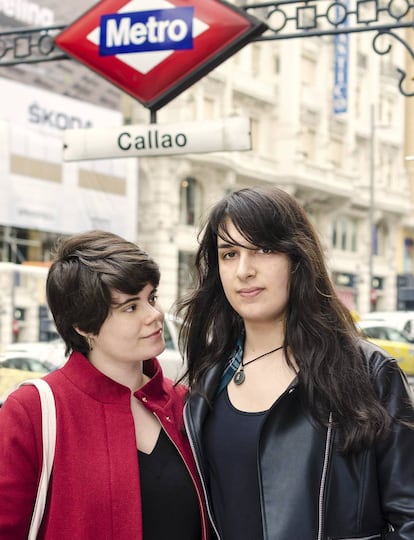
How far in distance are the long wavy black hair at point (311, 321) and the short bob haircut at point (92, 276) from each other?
0.25 metres

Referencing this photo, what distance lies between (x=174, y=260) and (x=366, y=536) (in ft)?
81.4

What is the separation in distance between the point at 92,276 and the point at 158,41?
2.86m

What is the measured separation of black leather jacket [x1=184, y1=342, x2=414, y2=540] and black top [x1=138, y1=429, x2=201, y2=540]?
226mm

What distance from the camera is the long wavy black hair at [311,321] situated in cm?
207

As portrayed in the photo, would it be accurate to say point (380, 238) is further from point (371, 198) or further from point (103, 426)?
point (103, 426)

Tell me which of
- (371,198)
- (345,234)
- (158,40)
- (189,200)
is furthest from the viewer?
(345,234)

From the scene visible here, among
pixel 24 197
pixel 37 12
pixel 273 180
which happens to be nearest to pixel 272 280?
pixel 24 197

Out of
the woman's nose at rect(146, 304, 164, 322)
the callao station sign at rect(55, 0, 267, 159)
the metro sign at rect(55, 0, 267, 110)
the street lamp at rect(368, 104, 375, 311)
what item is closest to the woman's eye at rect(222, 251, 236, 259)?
the woman's nose at rect(146, 304, 164, 322)

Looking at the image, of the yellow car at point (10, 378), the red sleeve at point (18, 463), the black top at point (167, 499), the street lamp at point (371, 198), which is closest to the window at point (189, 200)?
the street lamp at point (371, 198)

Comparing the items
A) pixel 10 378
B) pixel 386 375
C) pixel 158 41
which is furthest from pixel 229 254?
pixel 10 378

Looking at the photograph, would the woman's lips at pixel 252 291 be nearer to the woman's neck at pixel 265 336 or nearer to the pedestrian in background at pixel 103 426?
the woman's neck at pixel 265 336

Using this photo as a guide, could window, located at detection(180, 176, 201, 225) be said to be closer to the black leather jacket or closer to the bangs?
the bangs

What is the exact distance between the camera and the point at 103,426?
7.18 ft

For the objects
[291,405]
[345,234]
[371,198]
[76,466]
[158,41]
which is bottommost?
[76,466]
